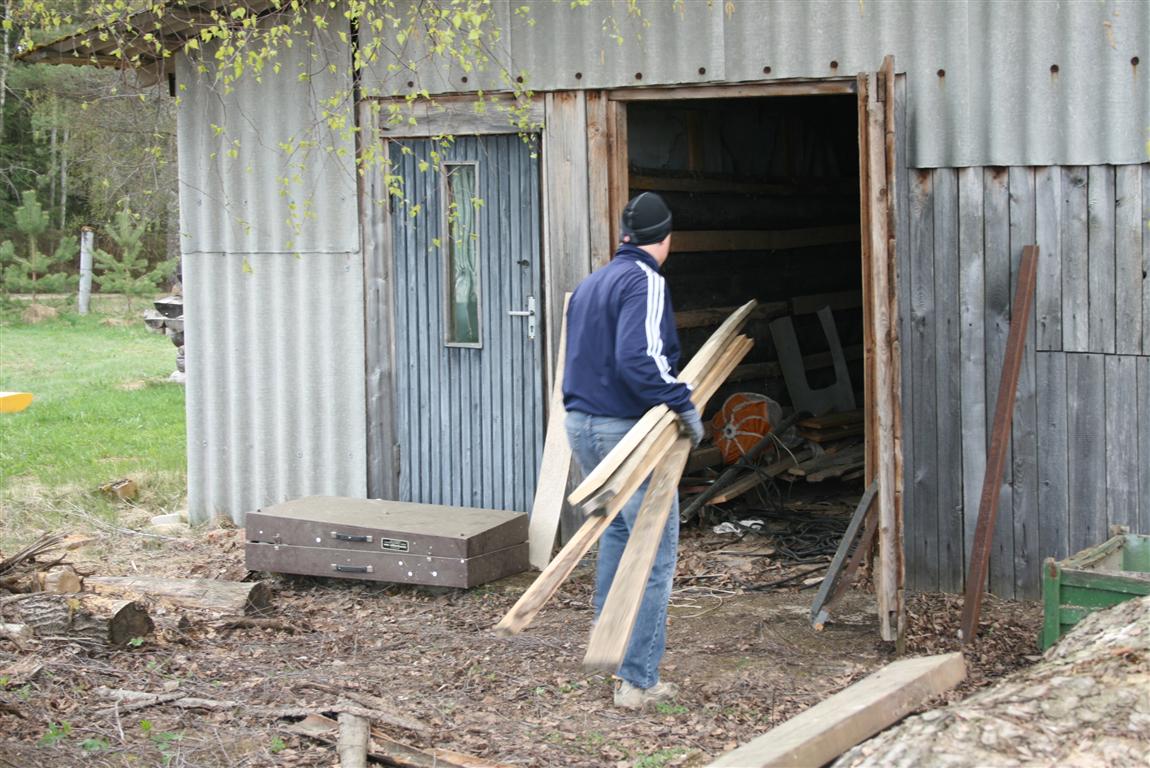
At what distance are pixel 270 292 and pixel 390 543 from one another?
253 cm

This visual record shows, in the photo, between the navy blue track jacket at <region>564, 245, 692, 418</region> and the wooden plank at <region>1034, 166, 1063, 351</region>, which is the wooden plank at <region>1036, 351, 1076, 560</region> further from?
the navy blue track jacket at <region>564, 245, 692, 418</region>

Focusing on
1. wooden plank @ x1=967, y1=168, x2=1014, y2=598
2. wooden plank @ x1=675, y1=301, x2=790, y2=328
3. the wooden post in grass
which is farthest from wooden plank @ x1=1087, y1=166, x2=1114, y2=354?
the wooden post in grass

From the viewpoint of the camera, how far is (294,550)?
26.5 feet

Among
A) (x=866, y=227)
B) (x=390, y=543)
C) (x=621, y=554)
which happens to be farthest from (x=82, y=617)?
(x=866, y=227)

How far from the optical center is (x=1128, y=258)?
22.3 ft

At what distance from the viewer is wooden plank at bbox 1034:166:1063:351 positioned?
6.95 metres

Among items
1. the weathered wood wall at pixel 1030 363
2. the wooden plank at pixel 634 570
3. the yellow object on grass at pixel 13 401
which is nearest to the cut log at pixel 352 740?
the wooden plank at pixel 634 570

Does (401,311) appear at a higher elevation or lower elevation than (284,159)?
lower

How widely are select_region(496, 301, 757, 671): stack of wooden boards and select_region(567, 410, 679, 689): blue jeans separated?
14 cm

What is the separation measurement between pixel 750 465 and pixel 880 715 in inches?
202

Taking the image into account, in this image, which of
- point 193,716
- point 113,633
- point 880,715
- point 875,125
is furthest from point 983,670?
point 113,633

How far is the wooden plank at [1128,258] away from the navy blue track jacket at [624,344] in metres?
2.58

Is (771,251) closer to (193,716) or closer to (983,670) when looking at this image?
(983,670)

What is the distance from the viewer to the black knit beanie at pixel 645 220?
5.64 metres
